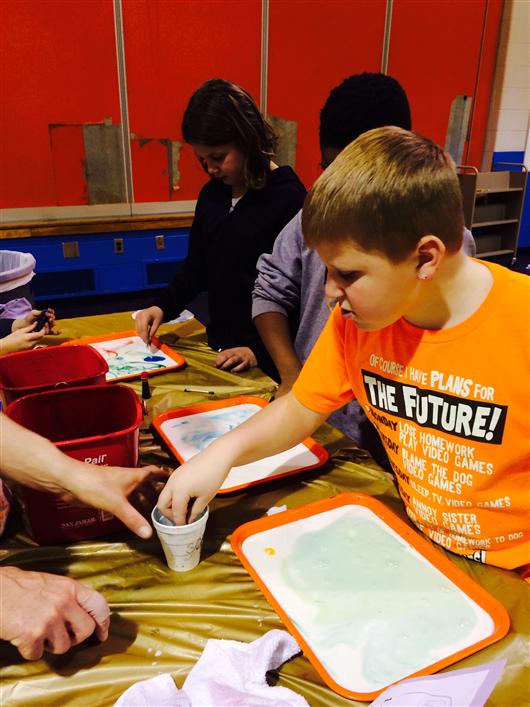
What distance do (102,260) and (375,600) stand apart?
12.9ft

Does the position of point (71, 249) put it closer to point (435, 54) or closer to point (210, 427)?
point (210, 427)

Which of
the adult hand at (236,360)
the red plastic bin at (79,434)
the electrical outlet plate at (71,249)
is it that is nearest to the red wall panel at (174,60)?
the electrical outlet plate at (71,249)

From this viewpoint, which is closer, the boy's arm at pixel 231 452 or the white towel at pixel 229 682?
the white towel at pixel 229 682

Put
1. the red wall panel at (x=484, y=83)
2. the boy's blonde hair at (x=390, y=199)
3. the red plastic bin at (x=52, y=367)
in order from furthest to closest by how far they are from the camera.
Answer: the red wall panel at (x=484, y=83) → the red plastic bin at (x=52, y=367) → the boy's blonde hair at (x=390, y=199)

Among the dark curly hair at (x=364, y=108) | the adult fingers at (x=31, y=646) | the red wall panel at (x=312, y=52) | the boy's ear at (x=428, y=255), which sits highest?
the red wall panel at (x=312, y=52)

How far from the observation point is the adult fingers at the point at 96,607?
0.73m

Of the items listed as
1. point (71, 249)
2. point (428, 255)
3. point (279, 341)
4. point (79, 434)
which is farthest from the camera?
point (71, 249)

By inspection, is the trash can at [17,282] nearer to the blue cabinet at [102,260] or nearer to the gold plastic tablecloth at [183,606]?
the gold plastic tablecloth at [183,606]

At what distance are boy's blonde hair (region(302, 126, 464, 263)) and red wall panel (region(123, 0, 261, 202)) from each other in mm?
3889

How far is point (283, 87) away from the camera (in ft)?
15.2

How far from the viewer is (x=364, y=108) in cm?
132

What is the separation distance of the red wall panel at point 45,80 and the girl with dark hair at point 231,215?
8.10ft

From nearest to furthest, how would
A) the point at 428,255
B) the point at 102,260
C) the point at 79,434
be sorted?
the point at 428,255, the point at 79,434, the point at 102,260

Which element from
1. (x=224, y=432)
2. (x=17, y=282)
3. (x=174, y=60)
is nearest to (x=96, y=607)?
(x=224, y=432)
